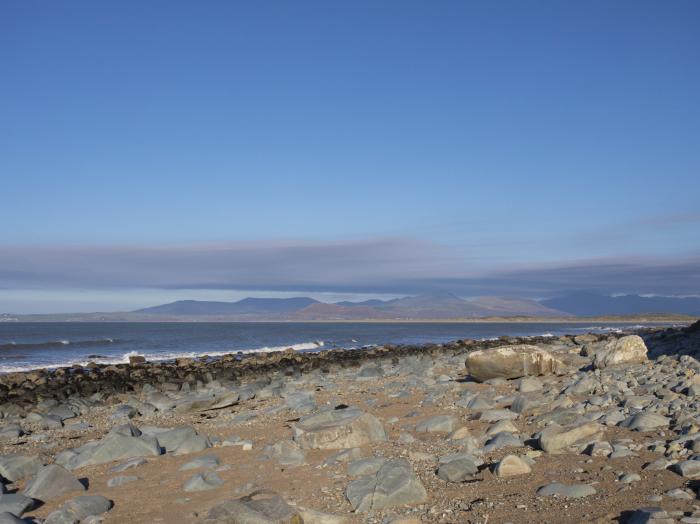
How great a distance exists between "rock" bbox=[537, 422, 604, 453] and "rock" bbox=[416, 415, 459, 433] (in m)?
1.65

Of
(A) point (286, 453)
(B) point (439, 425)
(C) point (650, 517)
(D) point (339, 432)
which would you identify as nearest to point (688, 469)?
(C) point (650, 517)

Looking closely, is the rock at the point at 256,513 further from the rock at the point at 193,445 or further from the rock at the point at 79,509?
the rock at the point at 193,445

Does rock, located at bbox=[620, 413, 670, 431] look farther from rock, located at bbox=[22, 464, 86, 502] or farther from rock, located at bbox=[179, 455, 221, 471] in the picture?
rock, located at bbox=[22, 464, 86, 502]

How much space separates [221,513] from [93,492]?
231 cm

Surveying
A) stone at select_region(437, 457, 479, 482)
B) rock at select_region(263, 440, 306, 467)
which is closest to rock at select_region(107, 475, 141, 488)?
rock at select_region(263, 440, 306, 467)

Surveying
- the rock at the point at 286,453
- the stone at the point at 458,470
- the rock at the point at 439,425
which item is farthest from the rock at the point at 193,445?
the stone at the point at 458,470

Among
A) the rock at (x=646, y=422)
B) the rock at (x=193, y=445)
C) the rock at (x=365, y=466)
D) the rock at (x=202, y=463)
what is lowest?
the rock at (x=193, y=445)

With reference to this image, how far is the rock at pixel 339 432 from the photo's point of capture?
25.9ft

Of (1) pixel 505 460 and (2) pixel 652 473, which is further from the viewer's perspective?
(1) pixel 505 460

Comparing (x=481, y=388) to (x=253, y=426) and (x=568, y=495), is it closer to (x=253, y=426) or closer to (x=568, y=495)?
(x=253, y=426)

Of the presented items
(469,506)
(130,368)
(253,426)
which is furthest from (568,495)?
(130,368)

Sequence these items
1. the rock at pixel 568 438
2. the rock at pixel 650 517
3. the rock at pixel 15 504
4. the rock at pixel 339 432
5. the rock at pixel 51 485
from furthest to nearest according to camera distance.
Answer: the rock at pixel 339 432 < the rock at pixel 568 438 < the rock at pixel 51 485 < the rock at pixel 15 504 < the rock at pixel 650 517

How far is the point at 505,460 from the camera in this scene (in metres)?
6.27

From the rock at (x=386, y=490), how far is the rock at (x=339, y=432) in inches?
72.6
